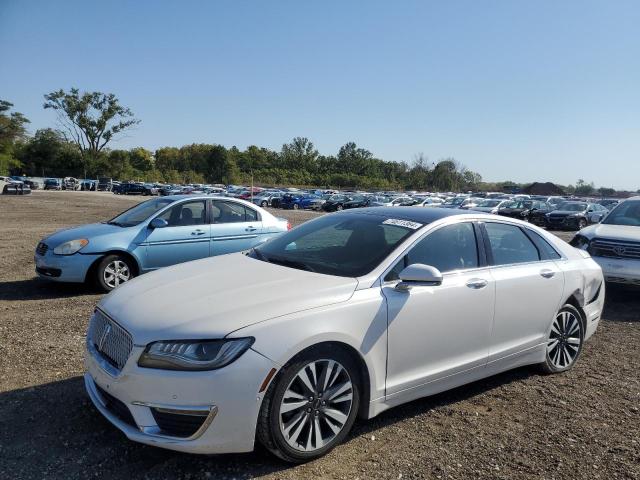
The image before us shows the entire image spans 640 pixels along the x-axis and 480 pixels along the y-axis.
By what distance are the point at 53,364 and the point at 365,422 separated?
9.41 feet

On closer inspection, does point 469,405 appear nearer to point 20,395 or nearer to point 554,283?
point 554,283

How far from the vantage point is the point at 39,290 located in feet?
24.6

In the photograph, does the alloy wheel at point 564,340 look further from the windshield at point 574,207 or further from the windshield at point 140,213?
the windshield at point 574,207

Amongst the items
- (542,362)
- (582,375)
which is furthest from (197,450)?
(582,375)

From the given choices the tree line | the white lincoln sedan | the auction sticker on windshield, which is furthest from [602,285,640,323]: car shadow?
the tree line

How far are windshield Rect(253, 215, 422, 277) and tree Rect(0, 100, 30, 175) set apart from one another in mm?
87957

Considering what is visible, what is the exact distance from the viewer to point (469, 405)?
404 cm

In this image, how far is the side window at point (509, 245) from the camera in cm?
430

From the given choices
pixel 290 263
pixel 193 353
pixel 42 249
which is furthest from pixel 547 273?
pixel 42 249

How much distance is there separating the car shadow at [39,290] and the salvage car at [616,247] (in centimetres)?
767

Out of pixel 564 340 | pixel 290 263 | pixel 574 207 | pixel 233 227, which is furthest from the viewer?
pixel 574 207

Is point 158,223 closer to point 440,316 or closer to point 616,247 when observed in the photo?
point 440,316

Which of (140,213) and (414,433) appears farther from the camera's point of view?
(140,213)

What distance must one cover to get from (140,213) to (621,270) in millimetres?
7437
